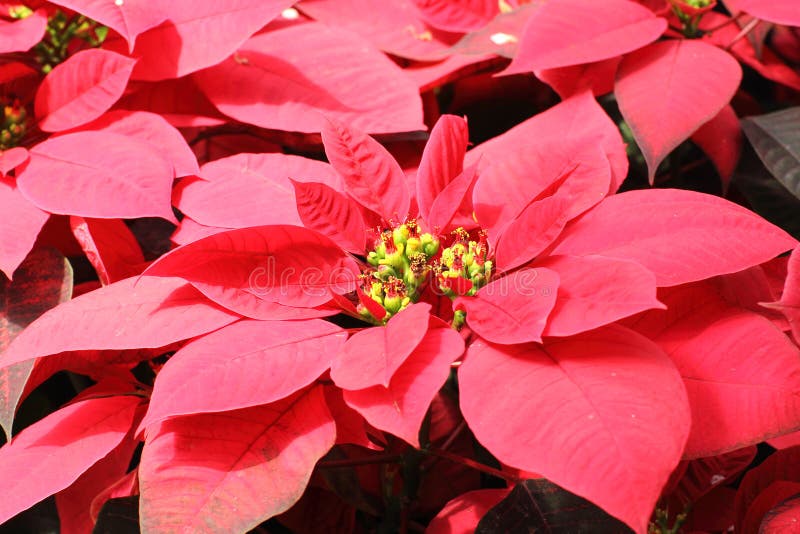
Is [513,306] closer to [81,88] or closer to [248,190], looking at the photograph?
[248,190]

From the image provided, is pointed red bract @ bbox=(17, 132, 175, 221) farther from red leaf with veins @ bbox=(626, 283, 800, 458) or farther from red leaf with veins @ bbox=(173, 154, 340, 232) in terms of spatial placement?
red leaf with veins @ bbox=(626, 283, 800, 458)

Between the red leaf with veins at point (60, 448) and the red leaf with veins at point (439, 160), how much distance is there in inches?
8.4

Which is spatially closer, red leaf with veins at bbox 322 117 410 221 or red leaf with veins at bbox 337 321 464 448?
red leaf with veins at bbox 337 321 464 448

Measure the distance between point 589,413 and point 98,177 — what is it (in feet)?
1.13

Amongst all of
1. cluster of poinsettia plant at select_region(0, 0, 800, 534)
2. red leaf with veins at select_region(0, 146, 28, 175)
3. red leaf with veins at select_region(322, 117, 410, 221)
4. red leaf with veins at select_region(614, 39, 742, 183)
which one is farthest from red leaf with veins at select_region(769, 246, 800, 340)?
red leaf with veins at select_region(0, 146, 28, 175)

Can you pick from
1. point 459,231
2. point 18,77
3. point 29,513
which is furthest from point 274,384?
point 18,77

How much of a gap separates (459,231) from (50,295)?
265 mm

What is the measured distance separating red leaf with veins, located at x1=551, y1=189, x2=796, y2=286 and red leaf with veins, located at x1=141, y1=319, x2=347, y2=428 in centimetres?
15

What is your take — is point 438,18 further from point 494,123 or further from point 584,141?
point 584,141

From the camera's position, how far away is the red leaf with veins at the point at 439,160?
51 cm

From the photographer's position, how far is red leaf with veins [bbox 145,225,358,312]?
17.9 inches

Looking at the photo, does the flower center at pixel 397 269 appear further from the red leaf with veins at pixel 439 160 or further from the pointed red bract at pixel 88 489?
the pointed red bract at pixel 88 489

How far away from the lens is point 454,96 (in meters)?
0.78

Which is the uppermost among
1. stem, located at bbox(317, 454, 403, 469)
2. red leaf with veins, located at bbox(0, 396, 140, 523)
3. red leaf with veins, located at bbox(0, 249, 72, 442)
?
red leaf with veins, located at bbox(0, 249, 72, 442)
